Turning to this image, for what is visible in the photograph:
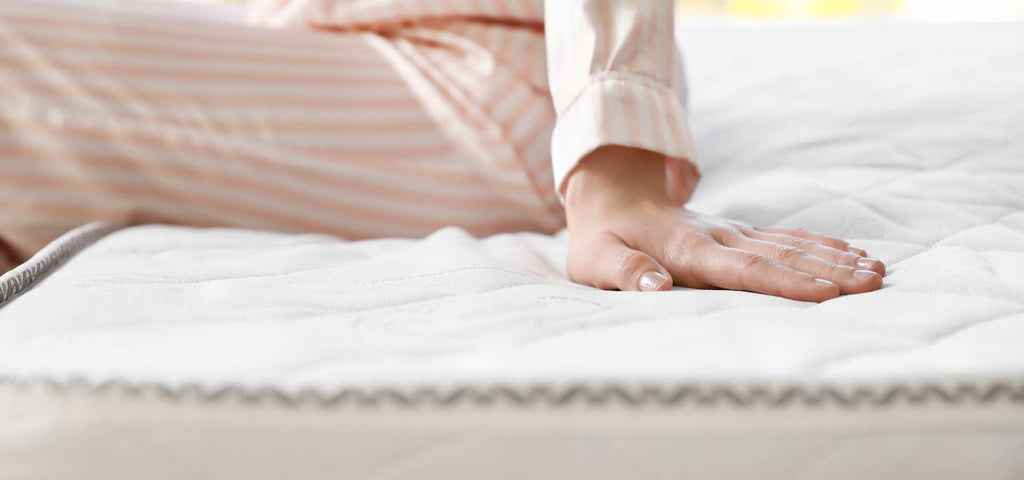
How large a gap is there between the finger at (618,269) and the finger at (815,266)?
49mm

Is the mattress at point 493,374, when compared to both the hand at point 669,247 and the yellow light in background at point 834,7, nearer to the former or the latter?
the hand at point 669,247

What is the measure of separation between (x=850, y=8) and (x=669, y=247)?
280 centimetres

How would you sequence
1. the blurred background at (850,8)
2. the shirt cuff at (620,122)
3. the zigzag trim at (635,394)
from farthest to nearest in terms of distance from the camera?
the blurred background at (850,8), the shirt cuff at (620,122), the zigzag trim at (635,394)

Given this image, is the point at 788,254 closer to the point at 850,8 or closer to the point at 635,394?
the point at 635,394

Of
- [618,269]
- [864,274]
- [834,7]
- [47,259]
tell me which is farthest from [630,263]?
[834,7]

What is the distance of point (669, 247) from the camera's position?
0.47 metres

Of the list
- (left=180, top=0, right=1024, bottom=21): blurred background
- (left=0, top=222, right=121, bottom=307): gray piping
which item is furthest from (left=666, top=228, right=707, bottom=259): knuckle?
(left=180, top=0, right=1024, bottom=21): blurred background

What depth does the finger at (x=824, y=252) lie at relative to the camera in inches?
16.7

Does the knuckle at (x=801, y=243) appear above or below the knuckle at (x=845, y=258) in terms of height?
above

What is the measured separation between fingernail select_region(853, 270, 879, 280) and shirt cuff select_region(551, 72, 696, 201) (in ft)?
0.55

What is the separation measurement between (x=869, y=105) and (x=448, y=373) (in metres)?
0.52

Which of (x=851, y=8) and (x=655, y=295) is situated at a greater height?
(x=851, y=8)

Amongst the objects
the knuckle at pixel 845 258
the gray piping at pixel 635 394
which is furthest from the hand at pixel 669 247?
the gray piping at pixel 635 394

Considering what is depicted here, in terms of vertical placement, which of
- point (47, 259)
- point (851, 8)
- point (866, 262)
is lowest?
point (866, 262)
